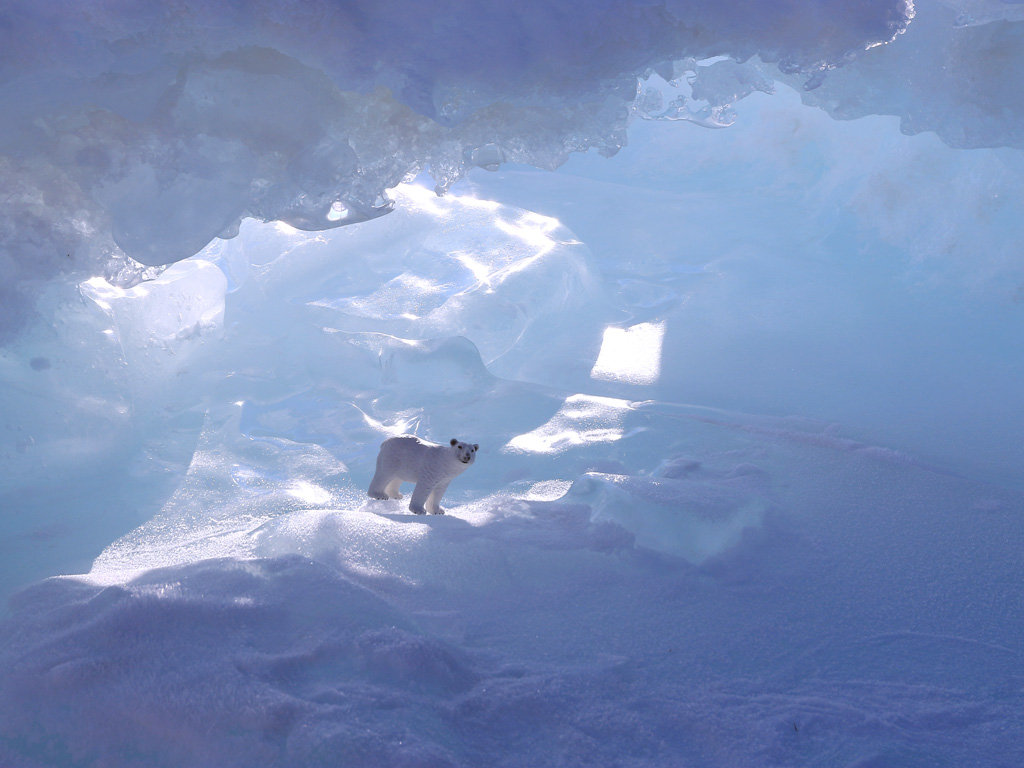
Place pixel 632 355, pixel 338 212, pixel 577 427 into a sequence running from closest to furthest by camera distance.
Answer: pixel 338 212, pixel 577 427, pixel 632 355

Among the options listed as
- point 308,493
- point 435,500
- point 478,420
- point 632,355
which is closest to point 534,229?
point 632,355

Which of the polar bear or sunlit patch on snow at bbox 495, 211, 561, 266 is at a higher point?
sunlit patch on snow at bbox 495, 211, 561, 266

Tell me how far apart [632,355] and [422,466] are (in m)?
2.69

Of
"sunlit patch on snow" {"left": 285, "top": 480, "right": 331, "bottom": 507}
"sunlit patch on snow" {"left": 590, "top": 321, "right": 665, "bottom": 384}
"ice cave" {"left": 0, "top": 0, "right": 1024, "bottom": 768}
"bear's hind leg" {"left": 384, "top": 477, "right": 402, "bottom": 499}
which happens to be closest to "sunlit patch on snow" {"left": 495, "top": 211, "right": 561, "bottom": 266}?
"ice cave" {"left": 0, "top": 0, "right": 1024, "bottom": 768}

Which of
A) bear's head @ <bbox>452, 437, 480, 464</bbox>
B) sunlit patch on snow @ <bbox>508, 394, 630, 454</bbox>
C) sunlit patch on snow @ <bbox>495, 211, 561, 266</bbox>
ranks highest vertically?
sunlit patch on snow @ <bbox>495, 211, 561, 266</bbox>

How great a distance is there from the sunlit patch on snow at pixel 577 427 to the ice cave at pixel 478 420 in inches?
1.2

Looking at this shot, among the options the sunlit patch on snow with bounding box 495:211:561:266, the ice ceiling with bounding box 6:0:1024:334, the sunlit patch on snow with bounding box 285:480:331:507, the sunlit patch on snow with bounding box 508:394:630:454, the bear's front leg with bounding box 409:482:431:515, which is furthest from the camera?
the sunlit patch on snow with bounding box 495:211:561:266

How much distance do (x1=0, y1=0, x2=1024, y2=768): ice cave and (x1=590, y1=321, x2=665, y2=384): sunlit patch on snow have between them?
3cm

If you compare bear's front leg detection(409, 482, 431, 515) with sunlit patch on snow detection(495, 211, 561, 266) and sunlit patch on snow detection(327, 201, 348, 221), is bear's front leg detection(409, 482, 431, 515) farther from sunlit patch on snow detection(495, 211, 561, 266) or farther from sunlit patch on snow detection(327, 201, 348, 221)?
sunlit patch on snow detection(495, 211, 561, 266)

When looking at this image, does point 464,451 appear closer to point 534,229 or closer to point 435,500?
point 435,500

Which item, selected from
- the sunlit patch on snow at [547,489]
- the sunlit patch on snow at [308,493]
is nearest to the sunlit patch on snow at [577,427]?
the sunlit patch on snow at [547,489]

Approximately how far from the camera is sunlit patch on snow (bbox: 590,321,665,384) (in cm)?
476

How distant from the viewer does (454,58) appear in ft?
8.49

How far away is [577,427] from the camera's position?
4059mm
